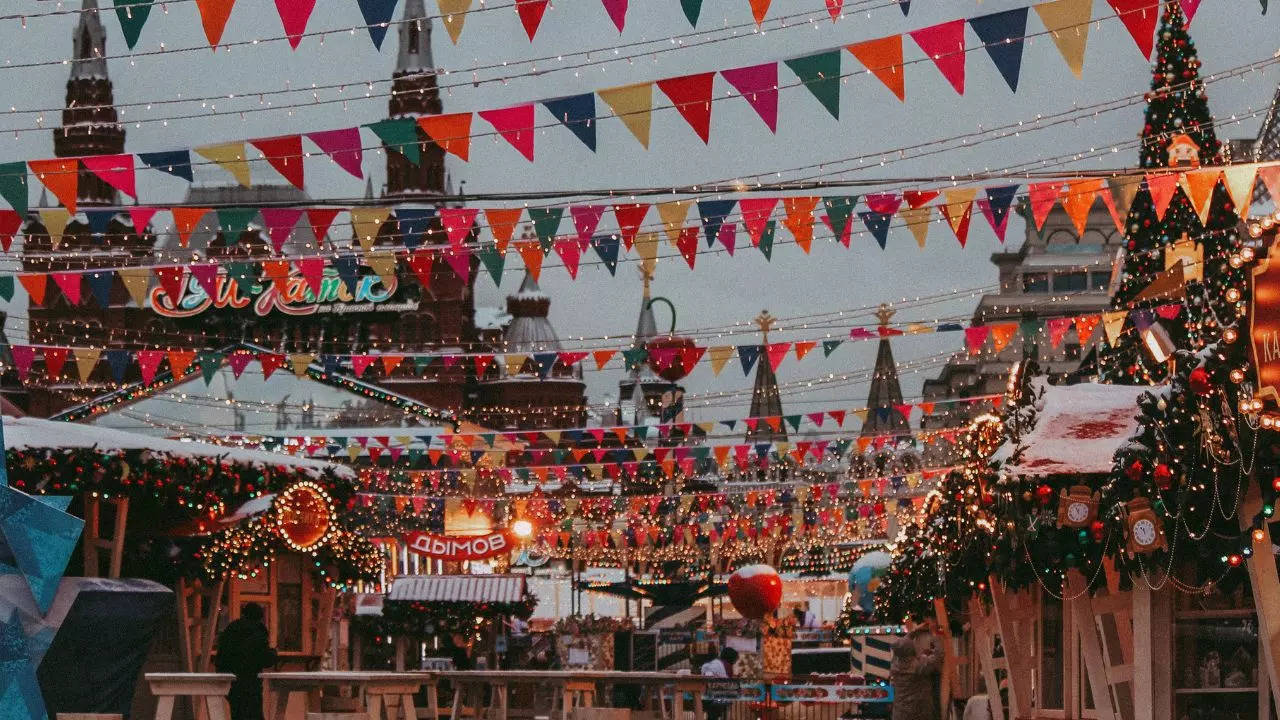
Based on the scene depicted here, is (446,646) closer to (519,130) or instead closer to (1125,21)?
(519,130)

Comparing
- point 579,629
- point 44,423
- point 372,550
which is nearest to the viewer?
point 44,423

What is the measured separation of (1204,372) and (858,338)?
1233 cm

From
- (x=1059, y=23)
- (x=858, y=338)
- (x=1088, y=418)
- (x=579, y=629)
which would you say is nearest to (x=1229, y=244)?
(x=858, y=338)

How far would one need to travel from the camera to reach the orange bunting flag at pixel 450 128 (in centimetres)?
1241

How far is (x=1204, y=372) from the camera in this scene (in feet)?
32.0

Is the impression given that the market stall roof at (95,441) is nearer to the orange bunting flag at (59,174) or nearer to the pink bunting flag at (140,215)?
the pink bunting flag at (140,215)

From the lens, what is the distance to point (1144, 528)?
1032cm

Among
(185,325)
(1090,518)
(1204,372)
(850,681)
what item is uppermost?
(185,325)

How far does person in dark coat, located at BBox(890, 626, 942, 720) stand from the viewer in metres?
16.3

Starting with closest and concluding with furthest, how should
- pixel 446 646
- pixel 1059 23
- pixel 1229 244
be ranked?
pixel 1059 23 < pixel 1229 244 < pixel 446 646

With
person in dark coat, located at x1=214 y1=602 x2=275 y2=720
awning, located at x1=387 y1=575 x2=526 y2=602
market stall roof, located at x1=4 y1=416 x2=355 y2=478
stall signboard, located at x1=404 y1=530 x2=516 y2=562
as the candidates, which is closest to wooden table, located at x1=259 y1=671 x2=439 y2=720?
person in dark coat, located at x1=214 y1=602 x2=275 y2=720

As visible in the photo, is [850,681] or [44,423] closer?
[44,423]

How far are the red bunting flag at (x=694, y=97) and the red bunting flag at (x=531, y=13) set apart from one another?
1503 mm

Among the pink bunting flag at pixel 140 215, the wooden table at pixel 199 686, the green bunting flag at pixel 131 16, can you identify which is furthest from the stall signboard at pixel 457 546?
the green bunting flag at pixel 131 16
